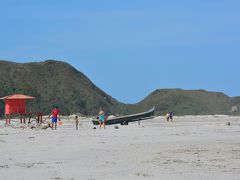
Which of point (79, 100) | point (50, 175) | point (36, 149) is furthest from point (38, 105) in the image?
point (50, 175)

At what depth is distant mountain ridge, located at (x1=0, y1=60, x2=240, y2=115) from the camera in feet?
389

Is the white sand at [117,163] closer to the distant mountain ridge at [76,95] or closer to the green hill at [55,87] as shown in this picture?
the distant mountain ridge at [76,95]

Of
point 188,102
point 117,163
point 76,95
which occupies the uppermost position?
point 76,95

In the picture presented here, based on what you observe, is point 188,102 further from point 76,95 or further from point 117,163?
point 117,163

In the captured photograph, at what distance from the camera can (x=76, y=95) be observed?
124 meters

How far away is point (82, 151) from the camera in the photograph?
18781 millimetres

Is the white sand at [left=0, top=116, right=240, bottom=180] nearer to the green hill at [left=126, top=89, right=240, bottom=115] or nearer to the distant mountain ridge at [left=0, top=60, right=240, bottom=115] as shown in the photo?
the distant mountain ridge at [left=0, top=60, right=240, bottom=115]

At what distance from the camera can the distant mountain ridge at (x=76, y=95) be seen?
118625mm

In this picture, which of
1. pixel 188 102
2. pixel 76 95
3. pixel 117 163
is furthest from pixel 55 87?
pixel 117 163

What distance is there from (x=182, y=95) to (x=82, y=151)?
5015 inches

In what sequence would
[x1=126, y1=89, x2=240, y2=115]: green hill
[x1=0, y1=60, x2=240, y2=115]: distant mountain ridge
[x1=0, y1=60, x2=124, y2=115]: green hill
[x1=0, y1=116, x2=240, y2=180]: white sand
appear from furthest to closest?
[x1=126, y1=89, x2=240, y2=115]: green hill, [x1=0, y1=60, x2=240, y2=115]: distant mountain ridge, [x1=0, y1=60, x2=124, y2=115]: green hill, [x1=0, y1=116, x2=240, y2=180]: white sand

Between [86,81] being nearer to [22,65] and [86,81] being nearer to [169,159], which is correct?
[22,65]

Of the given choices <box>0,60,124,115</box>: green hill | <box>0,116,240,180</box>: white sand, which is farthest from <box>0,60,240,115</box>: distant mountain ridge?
<box>0,116,240,180</box>: white sand

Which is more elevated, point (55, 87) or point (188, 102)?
point (55, 87)
